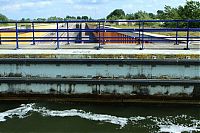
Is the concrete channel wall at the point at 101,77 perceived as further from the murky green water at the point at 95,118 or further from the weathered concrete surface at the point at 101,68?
the murky green water at the point at 95,118

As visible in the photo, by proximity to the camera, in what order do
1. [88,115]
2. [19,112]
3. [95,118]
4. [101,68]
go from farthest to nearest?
[101,68] → [19,112] → [88,115] → [95,118]

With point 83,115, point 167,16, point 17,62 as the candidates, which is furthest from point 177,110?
point 167,16

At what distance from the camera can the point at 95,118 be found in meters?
9.17

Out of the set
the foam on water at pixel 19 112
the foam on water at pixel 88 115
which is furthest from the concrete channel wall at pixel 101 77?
the foam on water at pixel 88 115

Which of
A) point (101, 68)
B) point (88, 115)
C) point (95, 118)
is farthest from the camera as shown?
point (101, 68)

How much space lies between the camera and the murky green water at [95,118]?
334 inches

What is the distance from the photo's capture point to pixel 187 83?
9.78 metres

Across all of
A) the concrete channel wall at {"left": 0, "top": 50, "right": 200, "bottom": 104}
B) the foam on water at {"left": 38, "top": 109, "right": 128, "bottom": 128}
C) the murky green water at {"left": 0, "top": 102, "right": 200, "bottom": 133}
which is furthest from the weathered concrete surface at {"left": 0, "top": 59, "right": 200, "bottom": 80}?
the foam on water at {"left": 38, "top": 109, "right": 128, "bottom": 128}

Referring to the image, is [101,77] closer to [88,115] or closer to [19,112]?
[88,115]

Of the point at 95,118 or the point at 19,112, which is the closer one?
the point at 95,118

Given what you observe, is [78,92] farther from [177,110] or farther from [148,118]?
[177,110]

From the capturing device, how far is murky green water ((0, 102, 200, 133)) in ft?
27.8

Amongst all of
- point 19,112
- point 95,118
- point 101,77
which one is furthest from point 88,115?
point 19,112

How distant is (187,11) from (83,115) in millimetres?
29339
